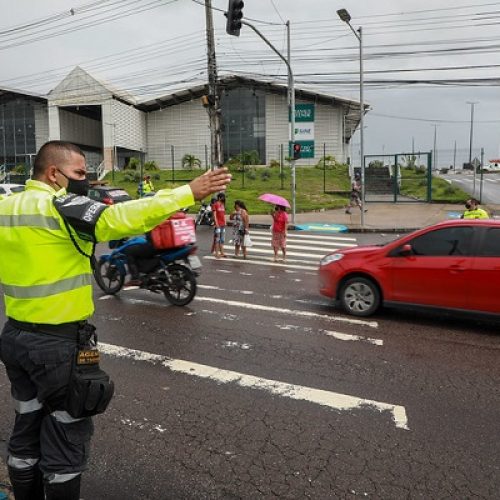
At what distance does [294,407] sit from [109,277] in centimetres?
521

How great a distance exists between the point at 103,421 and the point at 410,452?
7.65ft

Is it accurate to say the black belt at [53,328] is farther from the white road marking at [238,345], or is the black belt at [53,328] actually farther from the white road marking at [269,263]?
the white road marking at [269,263]

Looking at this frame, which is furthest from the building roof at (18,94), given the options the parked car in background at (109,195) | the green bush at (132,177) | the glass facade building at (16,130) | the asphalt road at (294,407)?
the asphalt road at (294,407)

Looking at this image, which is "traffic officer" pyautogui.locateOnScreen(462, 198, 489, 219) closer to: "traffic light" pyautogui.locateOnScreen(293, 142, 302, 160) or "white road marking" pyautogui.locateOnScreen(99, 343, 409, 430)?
"white road marking" pyautogui.locateOnScreen(99, 343, 409, 430)

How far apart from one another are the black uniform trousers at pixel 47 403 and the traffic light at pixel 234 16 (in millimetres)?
13949

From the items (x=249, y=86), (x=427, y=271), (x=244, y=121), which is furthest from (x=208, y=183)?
(x=244, y=121)

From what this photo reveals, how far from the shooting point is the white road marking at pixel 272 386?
442 centimetres

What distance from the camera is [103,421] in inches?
164

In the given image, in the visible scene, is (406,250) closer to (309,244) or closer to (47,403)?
(47,403)

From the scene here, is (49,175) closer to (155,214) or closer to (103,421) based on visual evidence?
(155,214)

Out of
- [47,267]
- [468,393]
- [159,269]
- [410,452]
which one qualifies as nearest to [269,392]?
[410,452]

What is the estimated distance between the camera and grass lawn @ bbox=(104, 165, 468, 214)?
92.6 feet

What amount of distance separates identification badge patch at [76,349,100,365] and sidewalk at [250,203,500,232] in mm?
18007

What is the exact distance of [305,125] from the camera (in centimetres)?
2142
